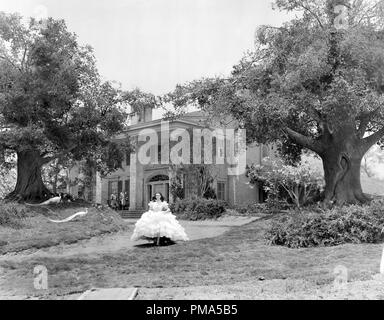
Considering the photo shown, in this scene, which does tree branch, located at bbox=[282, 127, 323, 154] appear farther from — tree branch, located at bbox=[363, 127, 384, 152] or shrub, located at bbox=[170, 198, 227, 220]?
shrub, located at bbox=[170, 198, 227, 220]

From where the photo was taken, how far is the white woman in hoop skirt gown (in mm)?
10539

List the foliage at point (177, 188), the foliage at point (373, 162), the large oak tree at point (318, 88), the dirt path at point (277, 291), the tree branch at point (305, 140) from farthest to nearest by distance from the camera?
the foliage at point (373, 162) → the tree branch at point (305, 140) → the foliage at point (177, 188) → the large oak tree at point (318, 88) → the dirt path at point (277, 291)

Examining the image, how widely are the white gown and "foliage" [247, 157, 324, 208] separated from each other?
7.92 metres

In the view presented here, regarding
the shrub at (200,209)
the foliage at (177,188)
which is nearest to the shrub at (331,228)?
the foliage at (177,188)

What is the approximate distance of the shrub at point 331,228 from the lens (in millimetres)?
10172

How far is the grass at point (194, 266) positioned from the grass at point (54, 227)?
2419 millimetres

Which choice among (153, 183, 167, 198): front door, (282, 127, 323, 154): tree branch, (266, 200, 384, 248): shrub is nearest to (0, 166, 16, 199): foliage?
(153, 183, 167, 198): front door

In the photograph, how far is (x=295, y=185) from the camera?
71.9 feet

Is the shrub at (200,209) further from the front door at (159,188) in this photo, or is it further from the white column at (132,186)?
the front door at (159,188)

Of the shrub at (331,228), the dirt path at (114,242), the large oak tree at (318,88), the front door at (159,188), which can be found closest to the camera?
the shrub at (331,228)

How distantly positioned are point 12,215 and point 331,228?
9182 mm

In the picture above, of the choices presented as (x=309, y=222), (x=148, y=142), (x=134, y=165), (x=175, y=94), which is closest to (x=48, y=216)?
(x=134, y=165)

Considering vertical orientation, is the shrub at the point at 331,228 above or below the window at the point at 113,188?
below

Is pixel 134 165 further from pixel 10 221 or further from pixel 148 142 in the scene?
pixel 10 221
